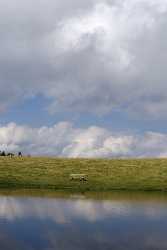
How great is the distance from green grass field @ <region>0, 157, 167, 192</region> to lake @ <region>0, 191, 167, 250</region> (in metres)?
14.5

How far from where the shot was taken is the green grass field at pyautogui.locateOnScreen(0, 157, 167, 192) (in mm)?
79125

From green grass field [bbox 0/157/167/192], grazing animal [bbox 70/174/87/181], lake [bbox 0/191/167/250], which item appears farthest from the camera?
grazing animal [bbox 70/174/87/181]

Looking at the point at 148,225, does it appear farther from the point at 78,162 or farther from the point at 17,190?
A: the point at 78,162

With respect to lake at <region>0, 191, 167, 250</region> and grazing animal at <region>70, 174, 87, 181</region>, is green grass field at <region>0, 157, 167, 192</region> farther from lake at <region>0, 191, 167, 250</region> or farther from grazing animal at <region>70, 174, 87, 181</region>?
lake at <region>0, 191, 167, 250</region>

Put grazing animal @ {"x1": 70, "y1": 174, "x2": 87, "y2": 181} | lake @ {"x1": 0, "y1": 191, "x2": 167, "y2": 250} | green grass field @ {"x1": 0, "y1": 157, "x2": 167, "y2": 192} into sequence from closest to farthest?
lake @ {"x1": 0, "y1": 191, "x2": 167, "y2": 250} → green grass field @ {"x1": 0, "y1": 157, "x2": 167, "y2": 192} → grazing animal @ {"x1": 70, "y1": 174, "x2": 87, "y2": 181}

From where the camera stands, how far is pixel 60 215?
4541 centimetres

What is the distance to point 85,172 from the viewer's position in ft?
295

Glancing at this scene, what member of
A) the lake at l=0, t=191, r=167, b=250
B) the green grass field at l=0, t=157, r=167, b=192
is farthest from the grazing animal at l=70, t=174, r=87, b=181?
the lake at l=0, t=191, r=167, b=250

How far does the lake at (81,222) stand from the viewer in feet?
106

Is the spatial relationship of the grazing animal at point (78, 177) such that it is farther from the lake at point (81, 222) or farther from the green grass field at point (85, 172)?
the lake at point (81, 222)

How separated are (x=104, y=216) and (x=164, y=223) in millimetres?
6295

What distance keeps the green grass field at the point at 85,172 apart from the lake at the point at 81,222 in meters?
14.5

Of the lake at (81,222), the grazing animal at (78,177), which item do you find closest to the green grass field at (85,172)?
the grazing animal at (78,177)

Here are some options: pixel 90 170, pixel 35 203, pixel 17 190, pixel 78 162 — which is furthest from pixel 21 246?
pixel 78 162
